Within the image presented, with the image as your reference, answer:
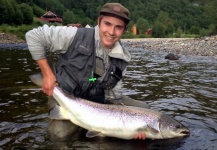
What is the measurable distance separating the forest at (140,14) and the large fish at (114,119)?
55426mm

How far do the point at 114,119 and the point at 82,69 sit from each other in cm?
85

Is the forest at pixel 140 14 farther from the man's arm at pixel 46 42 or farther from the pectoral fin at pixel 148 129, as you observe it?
the pectoral fin at pixel 148 129

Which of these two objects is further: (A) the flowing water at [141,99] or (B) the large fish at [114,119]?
(A) the flowing water at [141,99]

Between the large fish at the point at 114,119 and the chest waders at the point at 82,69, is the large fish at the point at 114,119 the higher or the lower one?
the lower one

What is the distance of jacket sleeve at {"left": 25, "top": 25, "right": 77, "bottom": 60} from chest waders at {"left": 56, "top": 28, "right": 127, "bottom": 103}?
5.8 inches

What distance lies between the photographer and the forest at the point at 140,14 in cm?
6250

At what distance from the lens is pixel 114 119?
397cm

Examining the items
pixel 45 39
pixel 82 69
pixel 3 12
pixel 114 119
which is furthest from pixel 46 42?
pixel 3 12

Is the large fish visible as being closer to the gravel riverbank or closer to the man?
the man

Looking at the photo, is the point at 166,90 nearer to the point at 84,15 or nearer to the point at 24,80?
the point at 24,80

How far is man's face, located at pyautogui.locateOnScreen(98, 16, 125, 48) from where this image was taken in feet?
13.5

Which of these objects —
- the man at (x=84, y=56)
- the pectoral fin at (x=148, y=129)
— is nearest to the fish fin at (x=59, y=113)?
the man at (x=84, y=56)

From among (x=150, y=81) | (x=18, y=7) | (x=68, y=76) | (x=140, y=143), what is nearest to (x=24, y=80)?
(x=150, y=81)

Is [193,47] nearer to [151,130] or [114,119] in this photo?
A: [151,130]
